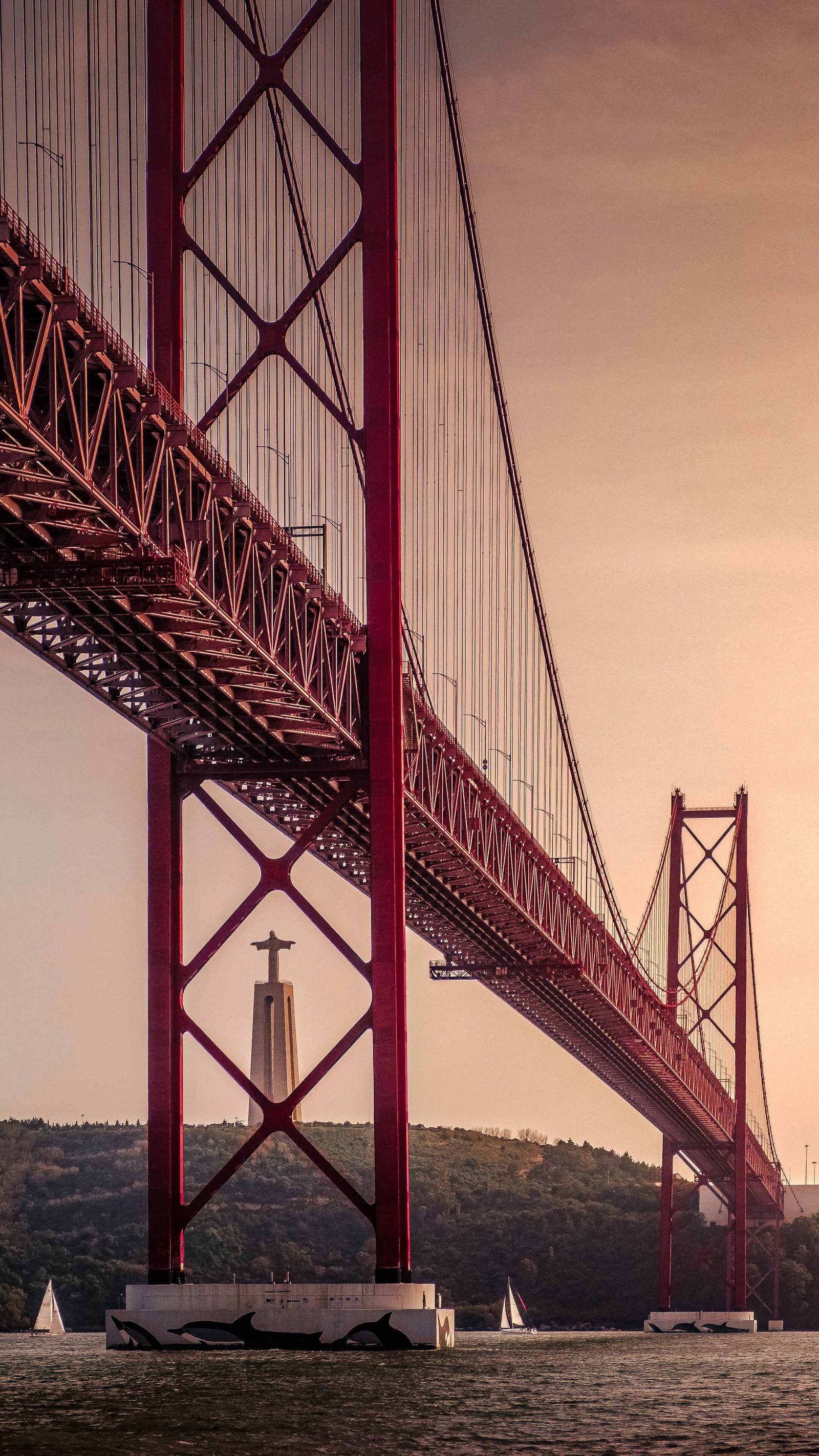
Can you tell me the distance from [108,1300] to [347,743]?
50.9 m

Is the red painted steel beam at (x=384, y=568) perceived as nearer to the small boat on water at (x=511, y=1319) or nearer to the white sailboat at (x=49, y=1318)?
the white sailboat at (x=49, y=1318)

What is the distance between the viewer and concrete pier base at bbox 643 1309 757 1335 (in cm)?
7069

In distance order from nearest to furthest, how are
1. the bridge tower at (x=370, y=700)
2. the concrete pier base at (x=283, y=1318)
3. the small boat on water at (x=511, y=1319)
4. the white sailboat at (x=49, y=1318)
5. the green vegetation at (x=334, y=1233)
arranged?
the concrete pier base at (x=283, y=1318) → the bridge tower at (x=370, y=700) → the white sailboat at (x=49, y=1318) → the small boat on water at (x=511, y=1319) → the green vegetation at (x=334, y=1233)

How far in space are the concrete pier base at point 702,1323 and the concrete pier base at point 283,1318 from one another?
138 feet

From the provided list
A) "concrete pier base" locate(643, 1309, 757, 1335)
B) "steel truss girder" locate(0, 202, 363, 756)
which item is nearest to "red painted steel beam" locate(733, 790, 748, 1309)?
"concrete pier base" locate(643, 1309, 757, 1335)

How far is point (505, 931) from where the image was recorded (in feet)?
150

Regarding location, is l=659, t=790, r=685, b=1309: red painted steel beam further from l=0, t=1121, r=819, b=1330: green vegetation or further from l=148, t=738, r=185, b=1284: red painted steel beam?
l=148, t=738, r=185, b=1284: red painted steel beam

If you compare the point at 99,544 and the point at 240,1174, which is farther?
the point at 240,1174

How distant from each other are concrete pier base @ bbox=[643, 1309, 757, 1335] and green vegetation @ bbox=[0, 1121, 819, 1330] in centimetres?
756

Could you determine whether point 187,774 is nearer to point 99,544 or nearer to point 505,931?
point 99,544

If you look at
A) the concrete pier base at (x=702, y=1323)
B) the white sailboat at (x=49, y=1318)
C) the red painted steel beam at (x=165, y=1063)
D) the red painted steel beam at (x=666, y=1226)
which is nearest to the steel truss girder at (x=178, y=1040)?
the red painted steel beam at (x=165, y=1063)

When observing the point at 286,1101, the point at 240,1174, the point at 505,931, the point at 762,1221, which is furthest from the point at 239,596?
the point at 762,1221

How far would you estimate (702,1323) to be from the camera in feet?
235

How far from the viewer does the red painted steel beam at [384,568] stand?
30094 millimetres
